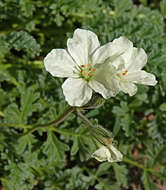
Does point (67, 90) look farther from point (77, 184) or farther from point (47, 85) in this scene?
point (77, 184)

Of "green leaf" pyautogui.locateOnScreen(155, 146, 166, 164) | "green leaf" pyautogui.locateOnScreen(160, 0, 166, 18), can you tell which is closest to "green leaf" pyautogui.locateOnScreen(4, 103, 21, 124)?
"green leaf" pyautogui.locateOnScreen(155, 146, 166, 164)

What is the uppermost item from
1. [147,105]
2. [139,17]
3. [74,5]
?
[74,5]

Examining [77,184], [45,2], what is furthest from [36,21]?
[77,184]

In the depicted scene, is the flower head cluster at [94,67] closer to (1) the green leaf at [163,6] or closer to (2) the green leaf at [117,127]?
(2) the green leaf at [117,127]

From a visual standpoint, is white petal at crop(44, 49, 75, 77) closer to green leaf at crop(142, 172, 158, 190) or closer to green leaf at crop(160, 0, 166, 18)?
green leaf at crop(142, 172, 158, 190)

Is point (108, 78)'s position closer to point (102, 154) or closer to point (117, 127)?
point (102, 154)

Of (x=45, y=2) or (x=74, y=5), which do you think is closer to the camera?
(x=74, y=5)

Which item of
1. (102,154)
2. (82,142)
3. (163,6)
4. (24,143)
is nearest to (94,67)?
(102,154)

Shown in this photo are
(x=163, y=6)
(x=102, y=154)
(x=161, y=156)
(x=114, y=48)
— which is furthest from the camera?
(x=163, y=6)
